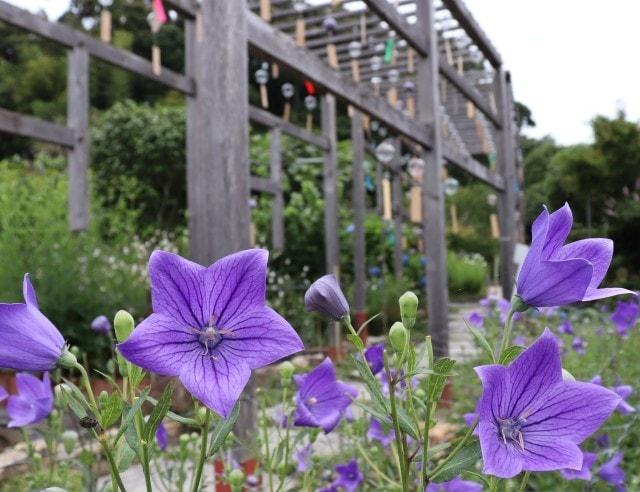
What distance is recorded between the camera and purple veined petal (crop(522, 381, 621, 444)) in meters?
0.50

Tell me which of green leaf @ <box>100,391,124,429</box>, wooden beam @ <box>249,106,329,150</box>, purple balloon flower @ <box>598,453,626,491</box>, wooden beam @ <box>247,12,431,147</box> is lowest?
purple balloon flower @ <box>598,453,626,491</box>

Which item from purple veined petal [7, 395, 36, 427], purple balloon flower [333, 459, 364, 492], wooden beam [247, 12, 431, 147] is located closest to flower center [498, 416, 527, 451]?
purple veined petal [7, 395, 36, 427]

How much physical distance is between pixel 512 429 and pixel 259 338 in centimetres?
18

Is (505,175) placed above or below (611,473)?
above

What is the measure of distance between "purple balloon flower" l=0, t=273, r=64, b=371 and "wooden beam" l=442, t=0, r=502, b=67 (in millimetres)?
4913

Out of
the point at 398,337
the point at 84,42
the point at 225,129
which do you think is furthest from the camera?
the point at 84,42

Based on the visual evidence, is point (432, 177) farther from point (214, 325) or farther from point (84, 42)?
point (214, 325)

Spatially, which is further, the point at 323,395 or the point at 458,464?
the point at 323,395

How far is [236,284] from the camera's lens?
0.50m

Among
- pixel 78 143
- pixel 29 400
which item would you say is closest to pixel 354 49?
pixel 78 143

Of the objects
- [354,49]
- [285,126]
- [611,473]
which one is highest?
[354,49]

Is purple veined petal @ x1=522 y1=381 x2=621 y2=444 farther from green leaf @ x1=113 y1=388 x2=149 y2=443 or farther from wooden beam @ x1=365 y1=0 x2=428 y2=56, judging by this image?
wooden beam @ x1=365 y1=0 x2=428 y2=56

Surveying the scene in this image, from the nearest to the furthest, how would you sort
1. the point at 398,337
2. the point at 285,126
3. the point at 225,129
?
the point at 398,337, the point at 225,129, the point at 285,126

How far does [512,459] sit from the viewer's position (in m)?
0.48
